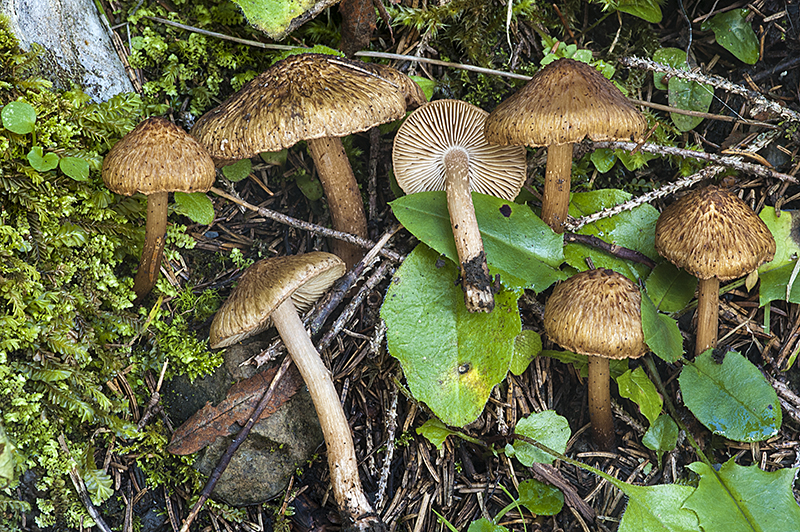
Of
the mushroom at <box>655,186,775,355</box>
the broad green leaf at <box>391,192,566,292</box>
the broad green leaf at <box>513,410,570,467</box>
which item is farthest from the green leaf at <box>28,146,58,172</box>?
the mushroom at <box>655,186,775,355</box>

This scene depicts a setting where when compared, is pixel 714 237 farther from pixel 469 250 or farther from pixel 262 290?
pixel 262 290

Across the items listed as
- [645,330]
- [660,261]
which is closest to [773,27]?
[660,261]

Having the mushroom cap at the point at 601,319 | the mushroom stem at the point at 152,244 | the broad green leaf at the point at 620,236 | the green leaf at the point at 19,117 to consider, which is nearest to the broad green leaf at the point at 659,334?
the mushroom cap at the point at 601,319

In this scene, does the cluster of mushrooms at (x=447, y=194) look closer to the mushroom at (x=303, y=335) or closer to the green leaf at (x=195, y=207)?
the mushroom at (x=303, y=335)

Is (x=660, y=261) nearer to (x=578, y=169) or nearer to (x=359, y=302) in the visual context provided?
(x=578, y=169)

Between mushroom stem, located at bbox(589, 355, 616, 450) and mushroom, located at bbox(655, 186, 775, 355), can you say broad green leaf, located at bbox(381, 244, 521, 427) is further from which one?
mushroom, located at bbox(655, 186, 775, 355)

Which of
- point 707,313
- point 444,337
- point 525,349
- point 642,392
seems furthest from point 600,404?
point 444,337

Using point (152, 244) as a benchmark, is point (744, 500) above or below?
below
